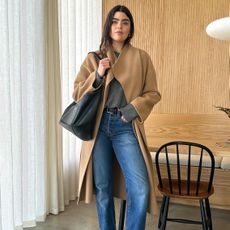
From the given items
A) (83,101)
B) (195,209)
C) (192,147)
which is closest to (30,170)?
(83,101)

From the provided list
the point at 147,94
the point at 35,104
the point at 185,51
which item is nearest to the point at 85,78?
the point at 147,94

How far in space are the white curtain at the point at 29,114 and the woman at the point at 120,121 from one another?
579 mm

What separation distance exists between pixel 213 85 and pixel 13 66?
71.1 inches

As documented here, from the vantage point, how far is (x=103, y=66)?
1.64m

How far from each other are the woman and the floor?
0.72 m

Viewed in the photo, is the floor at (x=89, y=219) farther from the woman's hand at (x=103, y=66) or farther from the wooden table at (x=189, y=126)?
the woman's hand at (x=103, y=66)

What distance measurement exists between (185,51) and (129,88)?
59.3 inches

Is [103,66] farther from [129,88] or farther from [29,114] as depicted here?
[29,114]

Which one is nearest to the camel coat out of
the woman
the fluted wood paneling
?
the woman

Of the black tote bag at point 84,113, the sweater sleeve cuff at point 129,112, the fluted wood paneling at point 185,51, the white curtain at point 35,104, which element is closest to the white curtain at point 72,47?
the white curtain at point 35,104

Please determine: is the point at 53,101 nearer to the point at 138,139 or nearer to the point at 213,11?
the point at 138,139

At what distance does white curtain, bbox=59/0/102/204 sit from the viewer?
2717 millimetres

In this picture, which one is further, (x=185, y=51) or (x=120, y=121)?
(x=185, y=51)

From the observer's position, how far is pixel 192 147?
2145mm
